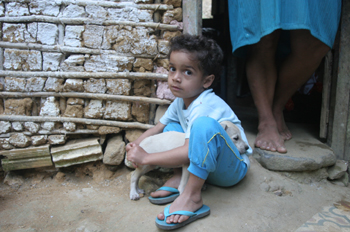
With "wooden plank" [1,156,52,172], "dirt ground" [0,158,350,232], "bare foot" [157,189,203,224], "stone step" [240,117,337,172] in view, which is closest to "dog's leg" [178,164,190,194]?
"bare foot" [157,189,203,224]

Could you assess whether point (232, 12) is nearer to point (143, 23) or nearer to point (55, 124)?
point (143, 23)

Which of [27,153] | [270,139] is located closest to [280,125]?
[270,139]

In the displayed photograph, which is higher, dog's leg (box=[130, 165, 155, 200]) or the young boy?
the young boy

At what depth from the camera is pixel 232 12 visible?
2143mm

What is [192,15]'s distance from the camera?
6.76 feet

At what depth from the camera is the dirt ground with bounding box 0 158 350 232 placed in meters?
1.47

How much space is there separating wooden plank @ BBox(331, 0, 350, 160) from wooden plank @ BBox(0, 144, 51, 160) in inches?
107

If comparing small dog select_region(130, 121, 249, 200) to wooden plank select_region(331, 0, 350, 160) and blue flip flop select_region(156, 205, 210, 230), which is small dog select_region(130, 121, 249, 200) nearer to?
blue flip flop select_region(156, 205, 210, 230)

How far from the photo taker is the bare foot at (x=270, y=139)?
80.2 inches

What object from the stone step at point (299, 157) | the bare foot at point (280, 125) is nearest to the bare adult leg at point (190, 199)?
the stone step at point (299, 157)

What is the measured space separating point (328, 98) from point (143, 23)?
191 cm

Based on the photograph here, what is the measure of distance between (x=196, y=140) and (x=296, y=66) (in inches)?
53.0

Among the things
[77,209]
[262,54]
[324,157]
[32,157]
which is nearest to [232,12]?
[262,54]

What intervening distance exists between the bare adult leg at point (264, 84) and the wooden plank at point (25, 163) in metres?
1.94
